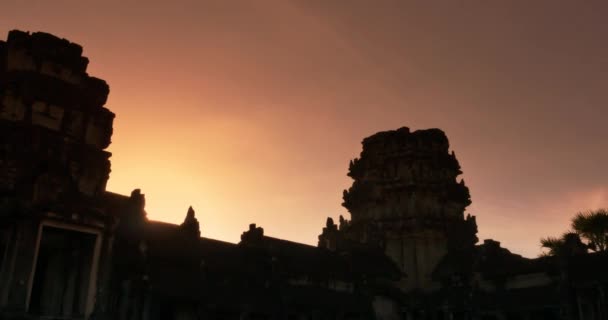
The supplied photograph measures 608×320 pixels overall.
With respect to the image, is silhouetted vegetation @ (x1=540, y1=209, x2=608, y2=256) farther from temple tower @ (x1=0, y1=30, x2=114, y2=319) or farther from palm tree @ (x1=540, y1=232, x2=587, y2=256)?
temple tower @ (x1=0, y1=30, x2=114, y2=319)

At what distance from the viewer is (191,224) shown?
30.8 m

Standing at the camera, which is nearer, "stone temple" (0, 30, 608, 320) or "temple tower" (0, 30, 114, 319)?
"temple tower" (0, 30, 114, 319)

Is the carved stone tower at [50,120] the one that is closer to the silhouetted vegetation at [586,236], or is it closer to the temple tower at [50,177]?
the temple tower at [50,177]

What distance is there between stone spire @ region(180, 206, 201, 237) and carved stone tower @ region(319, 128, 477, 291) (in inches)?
563

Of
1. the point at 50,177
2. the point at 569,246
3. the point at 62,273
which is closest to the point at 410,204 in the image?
the point at 569,246

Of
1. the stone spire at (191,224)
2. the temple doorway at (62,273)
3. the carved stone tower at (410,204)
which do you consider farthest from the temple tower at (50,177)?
the carved stone tower at (410,204)

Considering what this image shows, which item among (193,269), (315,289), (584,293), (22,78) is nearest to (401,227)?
(315,289)

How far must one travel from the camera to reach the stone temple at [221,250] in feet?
72.1

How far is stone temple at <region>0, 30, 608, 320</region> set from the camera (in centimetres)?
2198

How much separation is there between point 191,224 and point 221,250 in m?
2.59

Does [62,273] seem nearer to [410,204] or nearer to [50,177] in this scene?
[50,177]

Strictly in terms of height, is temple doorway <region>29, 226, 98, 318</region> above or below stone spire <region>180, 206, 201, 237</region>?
below

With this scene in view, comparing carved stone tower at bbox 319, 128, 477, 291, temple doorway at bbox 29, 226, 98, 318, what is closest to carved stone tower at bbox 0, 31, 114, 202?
temple doorway at bbox 29, 226, 98, 318

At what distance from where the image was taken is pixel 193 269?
29.0 meters
